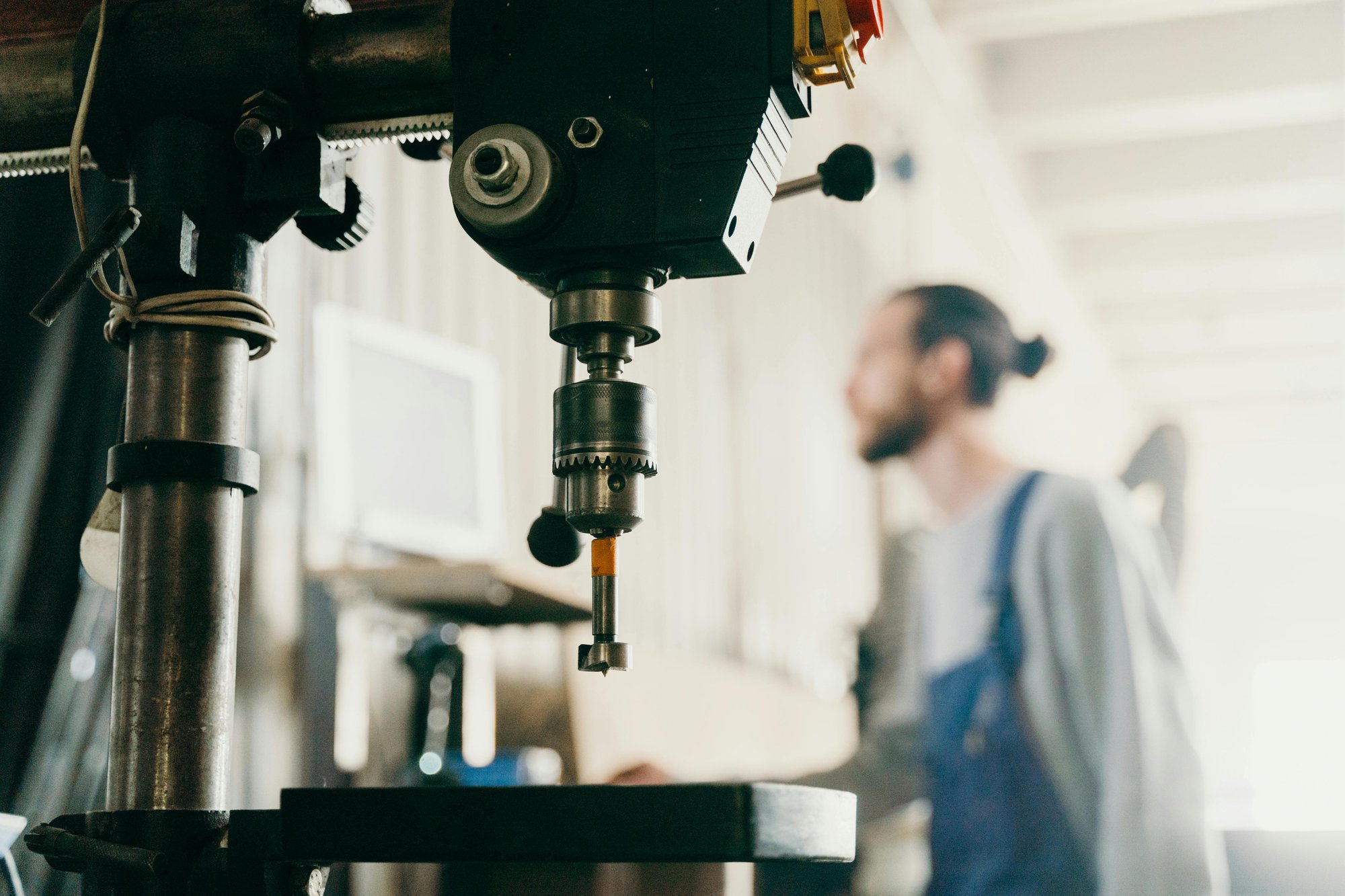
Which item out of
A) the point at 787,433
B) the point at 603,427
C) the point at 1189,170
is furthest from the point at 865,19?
the point at 1189,170

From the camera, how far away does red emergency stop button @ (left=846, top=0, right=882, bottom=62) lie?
56cm

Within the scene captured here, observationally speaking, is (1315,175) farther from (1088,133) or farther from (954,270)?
(954,270)

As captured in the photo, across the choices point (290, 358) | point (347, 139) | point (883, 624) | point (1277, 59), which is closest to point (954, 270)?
point (1277, 59)

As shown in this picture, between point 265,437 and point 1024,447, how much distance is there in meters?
1.54

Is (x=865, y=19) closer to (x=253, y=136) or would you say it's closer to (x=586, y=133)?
(x=586, y=133)

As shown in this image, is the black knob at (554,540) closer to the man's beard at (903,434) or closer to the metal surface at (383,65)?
the metal surface at (383,65)

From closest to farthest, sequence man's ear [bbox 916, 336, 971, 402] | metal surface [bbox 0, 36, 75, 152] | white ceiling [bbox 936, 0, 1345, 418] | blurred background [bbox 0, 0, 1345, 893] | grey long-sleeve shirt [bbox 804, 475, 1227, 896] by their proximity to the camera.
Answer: metal surface [bbox 0, 36, 75, 152] → blurred background [bbox 0, 0, 1345, 893] → grey long-sleeve shirt [bbox 804, 475, 1227, 896] → man's ear [bbox 916, 336, 971, 402] → white ceiling [bbox 936, 0, 1345, 418]

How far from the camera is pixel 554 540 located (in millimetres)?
651

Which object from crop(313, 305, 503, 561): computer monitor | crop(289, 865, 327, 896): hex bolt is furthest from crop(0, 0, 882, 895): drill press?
crop(313, 305, 503, 561): computer monitor

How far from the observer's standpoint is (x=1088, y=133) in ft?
11.2

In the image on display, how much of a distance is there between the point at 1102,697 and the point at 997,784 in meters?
0.27

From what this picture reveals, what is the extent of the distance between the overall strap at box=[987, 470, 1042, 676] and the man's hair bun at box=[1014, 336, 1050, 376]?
0.31 meters

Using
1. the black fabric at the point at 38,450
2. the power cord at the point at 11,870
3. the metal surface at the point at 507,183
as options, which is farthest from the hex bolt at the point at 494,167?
the black fabric at the point at 38,450

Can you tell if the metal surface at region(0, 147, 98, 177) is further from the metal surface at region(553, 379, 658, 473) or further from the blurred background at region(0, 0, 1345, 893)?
the metal surface at region(553, 379, 658, 473)
